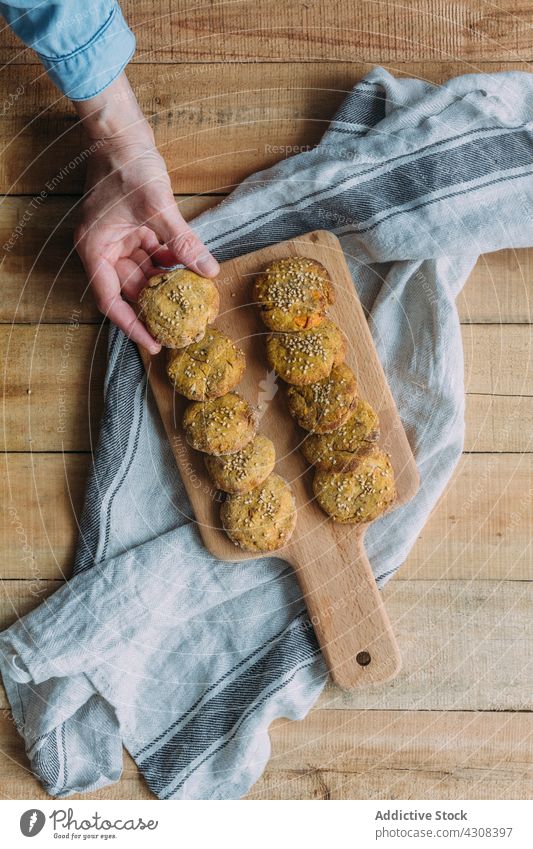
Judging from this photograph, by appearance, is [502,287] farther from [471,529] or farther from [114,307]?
[114,307]

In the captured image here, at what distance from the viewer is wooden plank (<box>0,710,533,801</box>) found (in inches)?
50.5

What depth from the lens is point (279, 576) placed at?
1.28 m

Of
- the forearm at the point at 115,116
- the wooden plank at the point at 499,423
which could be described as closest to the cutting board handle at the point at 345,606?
the wooden plank at the point at 499,423

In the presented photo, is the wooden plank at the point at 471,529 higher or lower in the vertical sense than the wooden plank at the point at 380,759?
higher

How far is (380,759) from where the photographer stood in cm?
129

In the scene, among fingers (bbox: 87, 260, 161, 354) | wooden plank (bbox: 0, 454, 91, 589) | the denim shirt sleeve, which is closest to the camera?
the denim shirt sleeve

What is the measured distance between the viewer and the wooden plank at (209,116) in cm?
129

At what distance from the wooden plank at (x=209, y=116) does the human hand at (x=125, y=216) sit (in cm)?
9

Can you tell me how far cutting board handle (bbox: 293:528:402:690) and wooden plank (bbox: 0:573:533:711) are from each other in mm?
68

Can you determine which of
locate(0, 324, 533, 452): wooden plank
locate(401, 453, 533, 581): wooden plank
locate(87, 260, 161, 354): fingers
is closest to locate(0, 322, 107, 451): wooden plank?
locate(0, 324, 533, 452): wooden plank

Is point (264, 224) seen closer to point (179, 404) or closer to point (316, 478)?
point (179, 404)

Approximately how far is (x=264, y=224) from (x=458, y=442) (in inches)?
19.6

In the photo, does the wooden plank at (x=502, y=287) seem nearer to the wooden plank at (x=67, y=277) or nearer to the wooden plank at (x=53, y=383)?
the wooden plank at (x=67, y=277)

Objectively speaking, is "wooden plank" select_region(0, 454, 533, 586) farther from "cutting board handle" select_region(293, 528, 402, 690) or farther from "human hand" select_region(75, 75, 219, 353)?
"human hand" select_region(75, 75, 219, 353)
